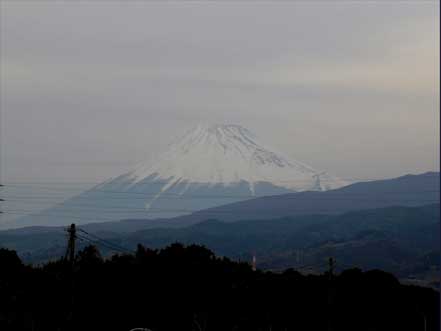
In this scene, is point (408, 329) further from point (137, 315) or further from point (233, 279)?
point (137, 315)

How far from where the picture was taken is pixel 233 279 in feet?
359

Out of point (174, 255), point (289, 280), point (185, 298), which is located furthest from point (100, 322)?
point (289, 280)

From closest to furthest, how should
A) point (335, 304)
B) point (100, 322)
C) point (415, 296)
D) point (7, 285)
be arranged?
point (100, 322), point (7, 285), point (335, 304), point (415, 296)

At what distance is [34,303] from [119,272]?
10967 millimetres

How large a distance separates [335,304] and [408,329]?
7.25m

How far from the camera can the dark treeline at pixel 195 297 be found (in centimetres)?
9294

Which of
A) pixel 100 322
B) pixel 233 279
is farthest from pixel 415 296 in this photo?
pixel 100 322

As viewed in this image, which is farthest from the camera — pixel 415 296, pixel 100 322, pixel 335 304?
pixel 415 296

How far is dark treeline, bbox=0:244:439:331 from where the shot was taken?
9294 centimetres

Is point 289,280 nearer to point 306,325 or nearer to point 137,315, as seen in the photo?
point 306,325

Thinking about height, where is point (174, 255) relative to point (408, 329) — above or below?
above

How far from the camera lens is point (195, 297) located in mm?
101062

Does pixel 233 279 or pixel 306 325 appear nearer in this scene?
pixel 306 325

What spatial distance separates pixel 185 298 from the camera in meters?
100
